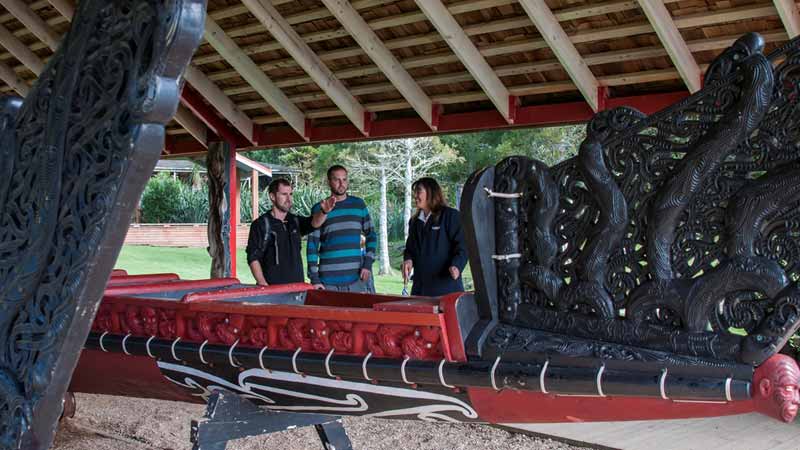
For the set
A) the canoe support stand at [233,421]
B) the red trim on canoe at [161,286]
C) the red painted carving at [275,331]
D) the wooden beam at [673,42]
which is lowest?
the canoe support stand at [233,421]

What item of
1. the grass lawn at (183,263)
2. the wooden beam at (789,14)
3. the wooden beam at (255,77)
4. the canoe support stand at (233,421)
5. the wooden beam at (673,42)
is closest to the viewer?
the canoe support stand at (233,421)

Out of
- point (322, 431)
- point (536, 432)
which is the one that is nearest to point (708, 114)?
point (322, 431)

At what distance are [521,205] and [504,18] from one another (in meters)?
3.14

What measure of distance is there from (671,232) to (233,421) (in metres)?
1.59

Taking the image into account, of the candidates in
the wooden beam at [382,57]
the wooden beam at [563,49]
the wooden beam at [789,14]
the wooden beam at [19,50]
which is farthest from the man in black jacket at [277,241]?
the wooden beam at [19,50]

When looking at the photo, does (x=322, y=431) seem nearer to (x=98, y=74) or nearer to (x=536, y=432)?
(x=536, y=432)

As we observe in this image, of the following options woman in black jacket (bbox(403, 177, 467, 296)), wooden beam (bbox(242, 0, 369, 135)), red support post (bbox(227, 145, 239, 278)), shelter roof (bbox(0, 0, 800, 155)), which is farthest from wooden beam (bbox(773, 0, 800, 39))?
red support post (bbox(227, 145, 239, 278))

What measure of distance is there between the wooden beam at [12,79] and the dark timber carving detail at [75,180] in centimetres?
700

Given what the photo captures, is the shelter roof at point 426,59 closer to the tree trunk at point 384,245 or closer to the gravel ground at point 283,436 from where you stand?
the gravel ground at point 283,436

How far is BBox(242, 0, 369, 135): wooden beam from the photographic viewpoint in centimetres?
550

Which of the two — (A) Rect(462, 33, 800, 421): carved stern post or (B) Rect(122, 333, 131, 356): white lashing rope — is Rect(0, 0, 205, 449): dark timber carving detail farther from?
(B) Rect(122, 333, 131, 356): white lashing rope

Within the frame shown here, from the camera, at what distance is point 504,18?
4.96 meters

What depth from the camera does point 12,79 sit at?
790 centimetres

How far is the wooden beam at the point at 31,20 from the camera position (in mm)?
6594
